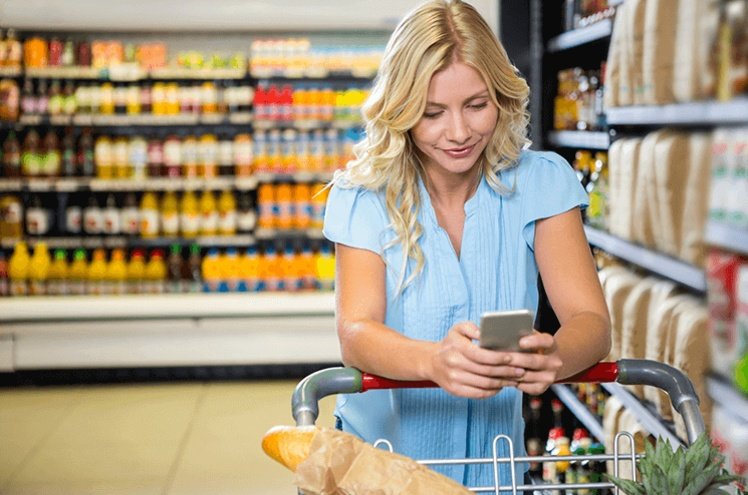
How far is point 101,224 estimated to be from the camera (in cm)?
641

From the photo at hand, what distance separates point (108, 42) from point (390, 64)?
16.9 ft

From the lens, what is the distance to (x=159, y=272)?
249 inches

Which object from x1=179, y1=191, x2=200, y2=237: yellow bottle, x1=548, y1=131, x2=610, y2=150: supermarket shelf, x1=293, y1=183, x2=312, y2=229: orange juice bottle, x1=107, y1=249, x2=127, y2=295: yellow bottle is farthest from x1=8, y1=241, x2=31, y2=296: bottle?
x1=548, y1=131, x2=610, y2=150: supermarket shelf

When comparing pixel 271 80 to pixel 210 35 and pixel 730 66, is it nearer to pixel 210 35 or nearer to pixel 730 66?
pixel 210 35

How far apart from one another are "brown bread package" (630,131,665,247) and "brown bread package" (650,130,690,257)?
0.04m

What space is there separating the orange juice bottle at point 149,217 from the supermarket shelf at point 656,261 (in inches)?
132

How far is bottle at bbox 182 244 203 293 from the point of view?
635 cm

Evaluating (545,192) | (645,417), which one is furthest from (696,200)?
(545,192)

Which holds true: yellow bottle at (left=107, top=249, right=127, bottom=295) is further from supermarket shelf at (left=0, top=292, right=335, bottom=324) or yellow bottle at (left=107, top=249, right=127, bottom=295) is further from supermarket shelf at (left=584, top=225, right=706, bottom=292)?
supermarket shelf at (left=584, top=225, right=706, bottom=292)

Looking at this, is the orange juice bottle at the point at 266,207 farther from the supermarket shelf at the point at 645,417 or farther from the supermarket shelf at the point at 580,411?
the supermarket shelf at the point at 645,417

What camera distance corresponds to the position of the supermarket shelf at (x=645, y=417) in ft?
9.41

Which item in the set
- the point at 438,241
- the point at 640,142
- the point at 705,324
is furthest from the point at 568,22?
the point at 438,241

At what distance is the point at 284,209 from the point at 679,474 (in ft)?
17.1

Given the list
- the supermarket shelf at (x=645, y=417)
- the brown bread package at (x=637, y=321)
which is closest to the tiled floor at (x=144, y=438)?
the supermarket shelf at (x=645, y=417)
